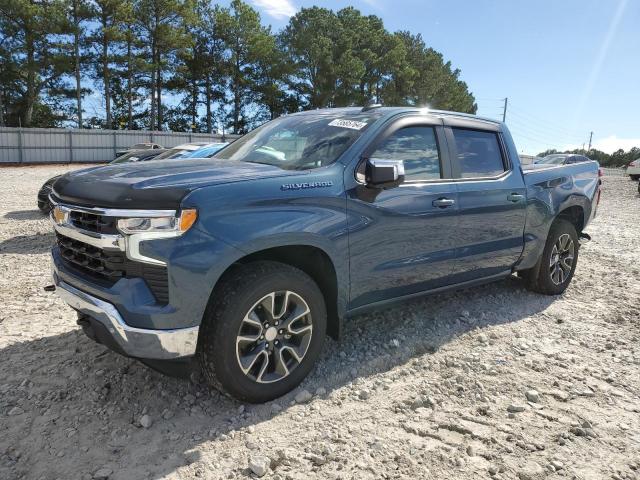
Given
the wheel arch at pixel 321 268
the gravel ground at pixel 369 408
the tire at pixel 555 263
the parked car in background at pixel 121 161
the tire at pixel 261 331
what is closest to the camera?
the gravel ground at pixel 369 408

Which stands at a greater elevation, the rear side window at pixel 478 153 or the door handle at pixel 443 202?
the rear side window at pixel 478 153

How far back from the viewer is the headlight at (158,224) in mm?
2623

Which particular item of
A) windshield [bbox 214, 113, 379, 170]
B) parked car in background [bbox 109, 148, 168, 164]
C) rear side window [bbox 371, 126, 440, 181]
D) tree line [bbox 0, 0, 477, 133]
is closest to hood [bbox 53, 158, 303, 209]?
windshield [bbox 214, 113, 379, 170]

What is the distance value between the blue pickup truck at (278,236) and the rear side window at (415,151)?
13mm

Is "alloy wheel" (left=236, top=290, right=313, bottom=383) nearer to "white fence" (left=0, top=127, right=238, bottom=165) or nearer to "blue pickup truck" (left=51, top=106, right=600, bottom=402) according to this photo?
"blue pickup truck" (left=51, top=106, right=600, bottom=402)

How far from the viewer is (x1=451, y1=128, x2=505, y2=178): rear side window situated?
13.8 feet

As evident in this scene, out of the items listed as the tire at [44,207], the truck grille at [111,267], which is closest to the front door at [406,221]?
the truck grille at [111,267]

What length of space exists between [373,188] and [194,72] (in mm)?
42489

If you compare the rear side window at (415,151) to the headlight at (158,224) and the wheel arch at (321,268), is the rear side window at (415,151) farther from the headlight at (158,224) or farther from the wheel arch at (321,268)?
the headlight at (158,224)

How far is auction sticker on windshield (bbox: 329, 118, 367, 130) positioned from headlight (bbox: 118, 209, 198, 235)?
1.52m

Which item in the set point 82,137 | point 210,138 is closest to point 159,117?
point 210,138

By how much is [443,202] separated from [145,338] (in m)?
2.37

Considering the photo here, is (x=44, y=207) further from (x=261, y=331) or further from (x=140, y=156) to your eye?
(x=261, y=331)

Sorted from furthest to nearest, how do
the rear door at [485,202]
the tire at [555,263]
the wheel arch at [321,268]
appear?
the tire at [555,263], the rear door at [485,202], the wheel arch at [321,268]
